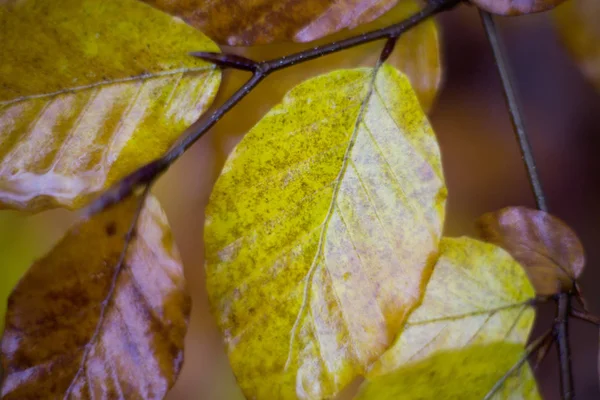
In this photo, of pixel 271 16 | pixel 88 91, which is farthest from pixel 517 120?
pixel 88 91

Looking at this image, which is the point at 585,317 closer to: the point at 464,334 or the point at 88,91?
the point at 464,334

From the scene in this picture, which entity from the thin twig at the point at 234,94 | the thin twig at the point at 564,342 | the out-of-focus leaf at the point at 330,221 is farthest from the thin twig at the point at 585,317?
the thin twig at the point at 234,94

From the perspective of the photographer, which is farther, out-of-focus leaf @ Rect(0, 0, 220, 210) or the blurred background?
the blurred background

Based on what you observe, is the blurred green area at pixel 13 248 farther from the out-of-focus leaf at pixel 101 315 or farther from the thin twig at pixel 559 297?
the thin twig at pixel 559 297

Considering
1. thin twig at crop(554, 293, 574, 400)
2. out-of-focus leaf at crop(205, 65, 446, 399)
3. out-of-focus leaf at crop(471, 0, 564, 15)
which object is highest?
out-of-focus leaf at crop(471, 0, 564, 15)

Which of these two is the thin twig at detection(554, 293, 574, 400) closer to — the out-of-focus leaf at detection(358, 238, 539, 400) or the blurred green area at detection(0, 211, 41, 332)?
the out-of-focus leaf at detection(358, 238, 539, 400)

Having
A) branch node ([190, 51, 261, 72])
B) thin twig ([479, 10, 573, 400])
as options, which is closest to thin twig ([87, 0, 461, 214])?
branch node ([190, 51, 261, 72])

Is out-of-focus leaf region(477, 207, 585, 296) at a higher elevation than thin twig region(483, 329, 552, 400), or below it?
higher
